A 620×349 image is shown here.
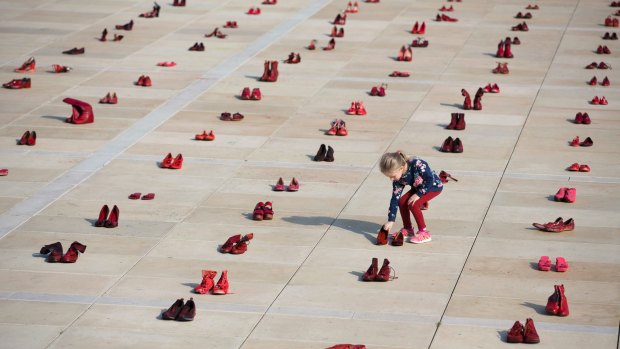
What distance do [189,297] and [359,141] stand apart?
27.6 feet

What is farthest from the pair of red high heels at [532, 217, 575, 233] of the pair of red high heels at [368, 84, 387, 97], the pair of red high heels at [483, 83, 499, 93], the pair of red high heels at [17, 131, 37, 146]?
the pair of red high heels at [17, 131, 37, 146]

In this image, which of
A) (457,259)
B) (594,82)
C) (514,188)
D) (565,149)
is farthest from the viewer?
(594,82)

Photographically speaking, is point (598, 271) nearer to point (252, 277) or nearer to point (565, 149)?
point (252, 277)

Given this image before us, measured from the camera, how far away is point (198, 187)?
2061 centimetres

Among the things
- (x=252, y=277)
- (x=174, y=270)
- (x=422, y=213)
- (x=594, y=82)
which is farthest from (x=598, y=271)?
(x=594, y=82)

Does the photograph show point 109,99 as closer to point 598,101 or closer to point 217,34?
point 217,34

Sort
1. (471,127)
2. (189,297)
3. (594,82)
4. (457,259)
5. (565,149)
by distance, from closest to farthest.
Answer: (189,297) → (457,259) → (565,149) → (471,127) → (594,82)

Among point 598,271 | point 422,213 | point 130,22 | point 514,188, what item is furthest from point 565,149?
point 130,22

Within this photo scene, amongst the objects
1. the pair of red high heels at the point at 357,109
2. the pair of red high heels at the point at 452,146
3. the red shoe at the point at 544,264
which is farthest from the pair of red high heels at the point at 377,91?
the red shoe at the point at 544,264

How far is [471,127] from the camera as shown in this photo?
80.7 feet

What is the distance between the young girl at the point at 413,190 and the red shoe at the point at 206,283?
9.58 feet

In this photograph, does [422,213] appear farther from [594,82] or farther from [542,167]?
[594,82]

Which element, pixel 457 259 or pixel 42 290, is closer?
pixel 42 290

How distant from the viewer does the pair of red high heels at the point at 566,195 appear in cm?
1966
